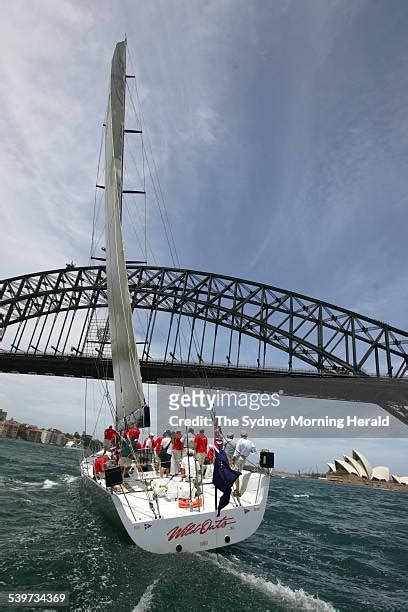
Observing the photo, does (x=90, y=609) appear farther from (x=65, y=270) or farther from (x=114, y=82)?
(x=65, y=270)

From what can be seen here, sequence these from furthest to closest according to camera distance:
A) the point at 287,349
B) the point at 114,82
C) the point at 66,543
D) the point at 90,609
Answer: the point at 287,349
the point at 114,82
the point at 66,543
the point at 90,609

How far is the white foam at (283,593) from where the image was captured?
546 centimetres

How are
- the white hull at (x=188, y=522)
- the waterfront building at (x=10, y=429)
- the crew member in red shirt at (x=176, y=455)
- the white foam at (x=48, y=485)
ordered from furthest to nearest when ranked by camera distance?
the waterfront building at (x=10, y=429) < the white foam at (x=48, y=485) < the crew member in red shirt at (x=176, y=455) < the white hull at (x=188, y=522)

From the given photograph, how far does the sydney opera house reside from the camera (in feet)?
216

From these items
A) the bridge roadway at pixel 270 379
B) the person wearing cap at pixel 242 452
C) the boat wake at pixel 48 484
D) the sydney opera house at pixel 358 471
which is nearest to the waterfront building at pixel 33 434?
the bridge roadway at pixel 270 379

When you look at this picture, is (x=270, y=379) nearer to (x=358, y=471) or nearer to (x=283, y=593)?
(x=358, y=471)

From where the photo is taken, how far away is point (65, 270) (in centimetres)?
6153

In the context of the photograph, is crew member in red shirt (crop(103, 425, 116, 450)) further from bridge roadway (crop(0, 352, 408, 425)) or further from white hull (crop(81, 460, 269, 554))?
bridge roadway (crop(0, 352, 408, 425))

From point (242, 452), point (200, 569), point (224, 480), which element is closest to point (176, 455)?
point (242, 452)

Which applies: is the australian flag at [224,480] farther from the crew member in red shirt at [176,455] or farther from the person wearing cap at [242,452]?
the crew member in red shirt at [176,455]

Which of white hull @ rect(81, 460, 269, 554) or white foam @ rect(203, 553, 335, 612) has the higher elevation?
white hull @ rect(81, 460, 269, 554)

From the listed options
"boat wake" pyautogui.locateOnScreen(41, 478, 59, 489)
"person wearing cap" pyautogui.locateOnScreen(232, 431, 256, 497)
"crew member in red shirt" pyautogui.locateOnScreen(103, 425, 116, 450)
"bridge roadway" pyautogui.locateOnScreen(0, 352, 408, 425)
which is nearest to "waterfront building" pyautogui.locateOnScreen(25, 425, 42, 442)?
"bridge roadway" pyautogui.locateOnScreen(0, 352, 408, 425)

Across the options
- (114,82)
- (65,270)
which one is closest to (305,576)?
(114,82)

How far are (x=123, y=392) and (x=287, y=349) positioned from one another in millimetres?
46401
